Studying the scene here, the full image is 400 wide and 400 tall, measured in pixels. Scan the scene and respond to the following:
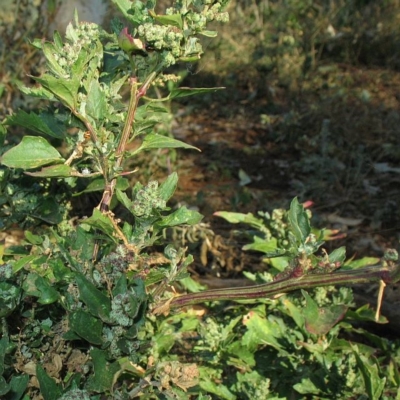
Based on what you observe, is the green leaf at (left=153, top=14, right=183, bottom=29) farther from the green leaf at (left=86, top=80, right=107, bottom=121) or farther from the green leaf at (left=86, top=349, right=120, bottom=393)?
the green leaf at (left=86, top=349, right=120, bottom=393)

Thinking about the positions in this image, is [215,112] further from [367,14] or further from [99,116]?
[99,116]

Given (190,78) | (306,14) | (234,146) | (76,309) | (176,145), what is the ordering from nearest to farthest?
(76,309)
(176,145)
(234,146)
(190,78)
(306,14)

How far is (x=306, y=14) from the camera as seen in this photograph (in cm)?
636

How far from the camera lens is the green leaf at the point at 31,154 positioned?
154 cm

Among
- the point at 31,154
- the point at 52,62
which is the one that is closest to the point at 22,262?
the point at 31,154

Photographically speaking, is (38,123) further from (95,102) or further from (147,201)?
(147,201)

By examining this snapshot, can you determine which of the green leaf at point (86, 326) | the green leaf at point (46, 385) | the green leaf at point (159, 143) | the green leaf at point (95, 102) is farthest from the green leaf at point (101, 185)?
the green leaf at point (46, 385)

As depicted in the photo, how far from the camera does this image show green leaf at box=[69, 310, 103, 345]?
1444mm

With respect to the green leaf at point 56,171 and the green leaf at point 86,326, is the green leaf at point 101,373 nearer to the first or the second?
the green leaf at point 86,326

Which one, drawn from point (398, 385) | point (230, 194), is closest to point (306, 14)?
point (230, 194)

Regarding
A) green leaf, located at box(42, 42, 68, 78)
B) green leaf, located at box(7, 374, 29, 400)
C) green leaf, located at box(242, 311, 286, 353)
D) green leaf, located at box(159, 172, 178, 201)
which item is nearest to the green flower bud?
green leaf, located at box(42, 42, 68, 78)

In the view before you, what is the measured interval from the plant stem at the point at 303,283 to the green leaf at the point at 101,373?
0.20 m

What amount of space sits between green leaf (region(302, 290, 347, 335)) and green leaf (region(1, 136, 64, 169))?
709 mm

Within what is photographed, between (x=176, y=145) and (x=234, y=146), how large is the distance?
10.3ft
